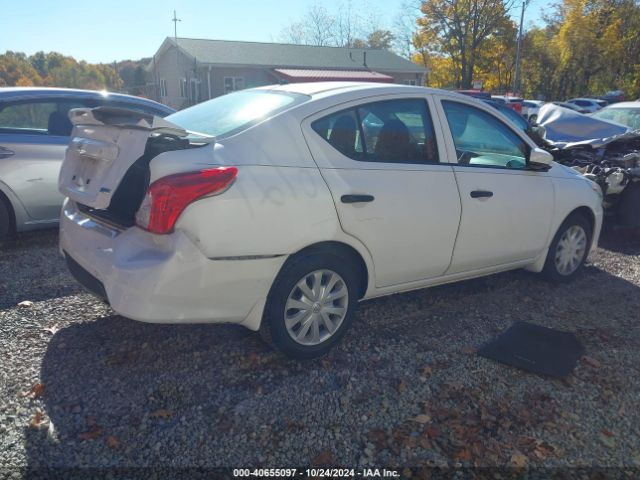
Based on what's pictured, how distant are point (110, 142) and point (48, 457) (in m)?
1.73

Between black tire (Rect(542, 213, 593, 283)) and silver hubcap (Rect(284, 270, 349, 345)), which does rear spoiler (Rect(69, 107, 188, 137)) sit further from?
black tire (Rect(542, 213, 593, 283))

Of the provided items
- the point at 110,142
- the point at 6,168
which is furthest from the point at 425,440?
the point at 6,168

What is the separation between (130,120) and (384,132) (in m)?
1.64

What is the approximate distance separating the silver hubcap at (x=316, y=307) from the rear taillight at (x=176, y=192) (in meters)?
0.82

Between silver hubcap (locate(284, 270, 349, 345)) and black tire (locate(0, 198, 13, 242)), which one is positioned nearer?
silver hubcap (locate(284, 270, 349, 345))

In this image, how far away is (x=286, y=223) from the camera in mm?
3018

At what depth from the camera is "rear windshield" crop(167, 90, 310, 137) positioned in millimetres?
3254

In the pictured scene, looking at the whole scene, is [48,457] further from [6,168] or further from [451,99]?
[6,168]

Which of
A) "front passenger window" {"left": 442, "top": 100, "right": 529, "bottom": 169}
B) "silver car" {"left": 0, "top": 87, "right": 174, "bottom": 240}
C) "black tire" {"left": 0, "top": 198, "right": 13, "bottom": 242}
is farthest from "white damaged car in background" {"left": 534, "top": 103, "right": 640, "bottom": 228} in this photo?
"black tire" {"left": 0, "top": 198, "right": 13, "bottom": 242}

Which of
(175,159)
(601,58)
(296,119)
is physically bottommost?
(175,159)

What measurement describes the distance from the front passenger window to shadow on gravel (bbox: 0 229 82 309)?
3.35 meters

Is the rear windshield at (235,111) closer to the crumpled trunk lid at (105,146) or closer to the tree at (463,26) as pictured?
the crumpled trunk lid at (105,146)

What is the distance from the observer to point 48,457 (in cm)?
247

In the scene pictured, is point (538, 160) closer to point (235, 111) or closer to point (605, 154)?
point (235, 111)
